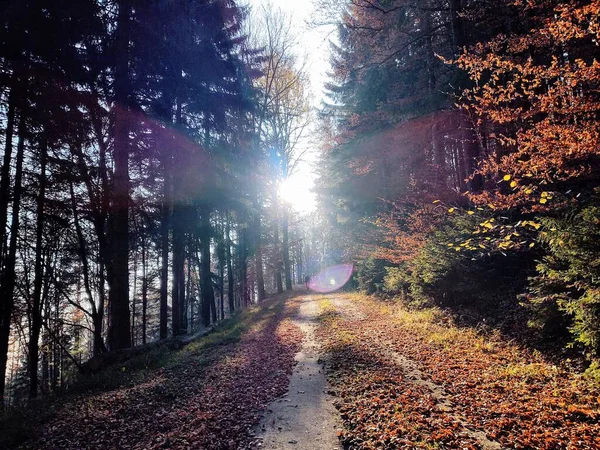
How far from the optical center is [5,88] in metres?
6.92

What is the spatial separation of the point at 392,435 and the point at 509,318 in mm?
5425

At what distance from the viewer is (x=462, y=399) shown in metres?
4.77

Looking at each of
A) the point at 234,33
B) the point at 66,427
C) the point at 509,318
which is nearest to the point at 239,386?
the point at 66,427

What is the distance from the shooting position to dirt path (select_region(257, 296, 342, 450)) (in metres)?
4.11

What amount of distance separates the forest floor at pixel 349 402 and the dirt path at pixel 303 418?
22mm

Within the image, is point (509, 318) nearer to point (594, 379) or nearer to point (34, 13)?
point (594, 379)

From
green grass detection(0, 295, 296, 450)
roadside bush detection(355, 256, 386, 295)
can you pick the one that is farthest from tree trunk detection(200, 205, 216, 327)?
roadside bush detection(355, 256, 386, 295)

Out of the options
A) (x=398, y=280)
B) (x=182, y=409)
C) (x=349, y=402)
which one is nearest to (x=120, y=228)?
(x=182, y=409)

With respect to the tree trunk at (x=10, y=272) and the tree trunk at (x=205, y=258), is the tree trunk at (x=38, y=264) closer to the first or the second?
the tree trunk at (x=10, y=272)

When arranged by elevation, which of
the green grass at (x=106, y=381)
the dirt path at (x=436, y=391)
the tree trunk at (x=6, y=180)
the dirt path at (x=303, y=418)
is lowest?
the green grass at (x=106, y=381)

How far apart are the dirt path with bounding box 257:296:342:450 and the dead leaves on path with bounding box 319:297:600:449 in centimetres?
22

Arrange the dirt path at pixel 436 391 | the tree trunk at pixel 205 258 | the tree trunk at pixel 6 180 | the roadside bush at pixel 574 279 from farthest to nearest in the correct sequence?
1. the tree trunk at pixel 205 258
2. the tree trunk at pixel 6 180
3. the roadside bush at pixel 574 279
4. the dirt path at pixel 436 391

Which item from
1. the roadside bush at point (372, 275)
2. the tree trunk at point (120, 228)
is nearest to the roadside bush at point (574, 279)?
the tree trunk at point (120, 228)

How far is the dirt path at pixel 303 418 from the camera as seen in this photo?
4105 mm
